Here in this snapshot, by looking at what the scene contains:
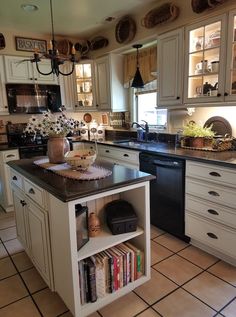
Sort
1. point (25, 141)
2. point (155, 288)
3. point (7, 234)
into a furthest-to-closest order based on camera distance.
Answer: point (25, 141)
point (7, 234)
point (155, 288)

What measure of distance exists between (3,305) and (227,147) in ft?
8.09

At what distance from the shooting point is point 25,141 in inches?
149

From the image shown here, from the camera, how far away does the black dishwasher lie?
247 cm

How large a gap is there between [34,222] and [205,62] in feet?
7.43

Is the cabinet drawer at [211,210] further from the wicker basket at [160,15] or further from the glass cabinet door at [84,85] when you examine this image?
the glass cabinet door at [84,85]

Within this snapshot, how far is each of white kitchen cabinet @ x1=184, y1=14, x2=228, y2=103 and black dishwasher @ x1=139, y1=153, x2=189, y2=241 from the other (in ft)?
2.49

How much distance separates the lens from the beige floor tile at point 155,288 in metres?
1.83

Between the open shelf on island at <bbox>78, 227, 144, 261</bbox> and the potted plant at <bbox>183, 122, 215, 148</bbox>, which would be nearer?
the open shelf on island at <bbox>78, 227, 144, 261</bbox>

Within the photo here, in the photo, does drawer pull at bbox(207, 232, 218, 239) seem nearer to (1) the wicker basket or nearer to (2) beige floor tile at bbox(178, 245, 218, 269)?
(2) beige floor tile at bbox(178, 245, 218, 269)

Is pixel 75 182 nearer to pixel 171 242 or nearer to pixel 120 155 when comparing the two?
pixel 171 242

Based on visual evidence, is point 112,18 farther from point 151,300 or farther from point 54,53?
point 151,300

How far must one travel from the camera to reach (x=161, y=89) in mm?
2973

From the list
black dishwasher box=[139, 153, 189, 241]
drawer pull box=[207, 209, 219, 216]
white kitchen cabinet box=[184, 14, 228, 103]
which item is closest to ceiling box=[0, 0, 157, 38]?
white kitchen cabinet box=[184, 14, 228, 103]

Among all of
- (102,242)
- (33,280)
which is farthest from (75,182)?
(33,280)
